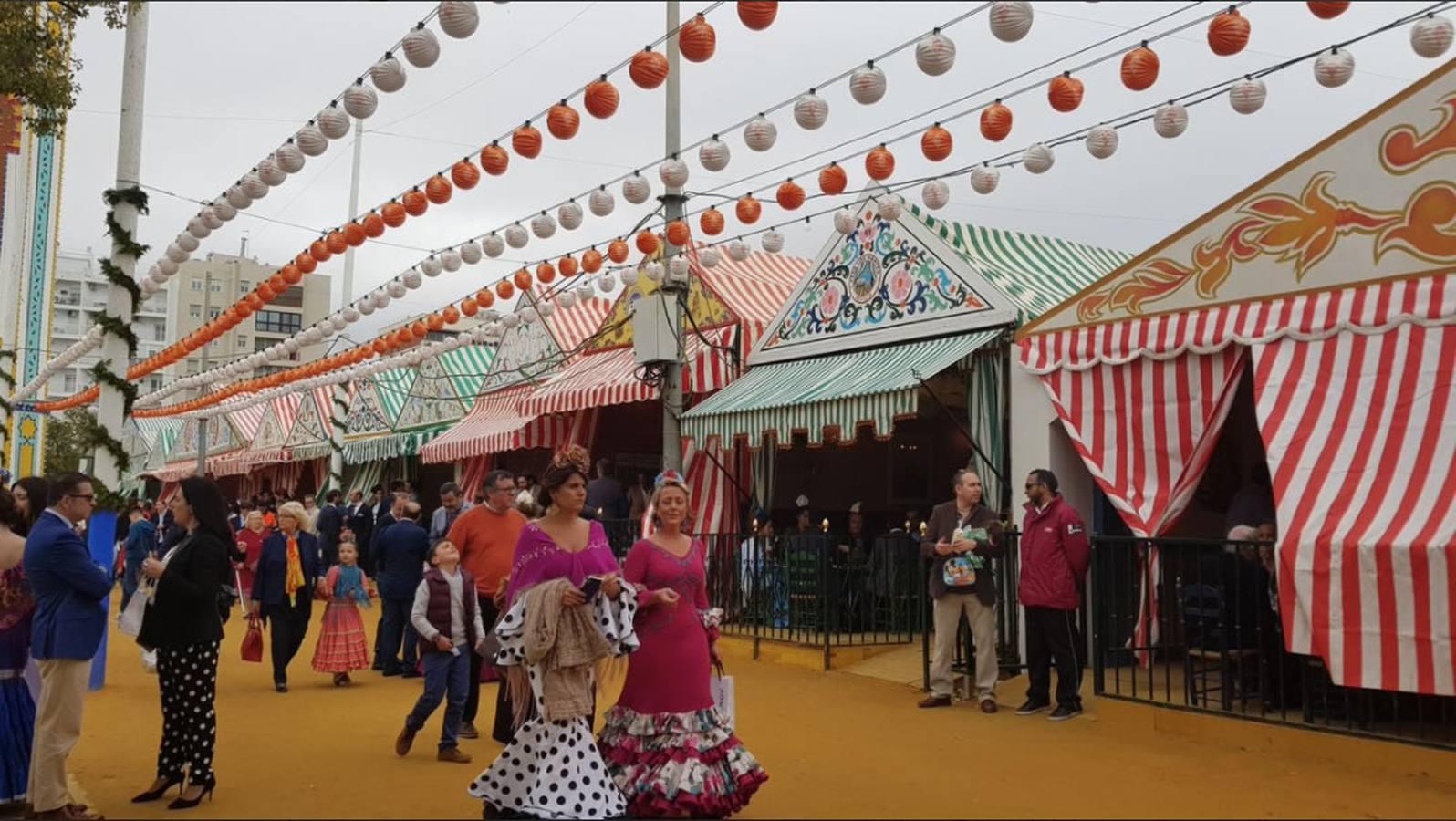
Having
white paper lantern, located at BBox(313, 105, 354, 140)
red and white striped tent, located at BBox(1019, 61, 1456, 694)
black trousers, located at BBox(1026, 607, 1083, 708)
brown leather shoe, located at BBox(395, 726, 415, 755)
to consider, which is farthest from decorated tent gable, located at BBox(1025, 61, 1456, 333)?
white paper lantern, located at BBox(313, 105, 354, 140)

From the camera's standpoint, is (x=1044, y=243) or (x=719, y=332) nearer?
(x=1044, y=243)

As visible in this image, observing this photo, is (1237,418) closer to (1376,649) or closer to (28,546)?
(1376,649)

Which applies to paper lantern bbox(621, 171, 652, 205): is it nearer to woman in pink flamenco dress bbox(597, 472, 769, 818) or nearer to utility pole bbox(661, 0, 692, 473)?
utility pole bbox(661, 0, 692, 473)

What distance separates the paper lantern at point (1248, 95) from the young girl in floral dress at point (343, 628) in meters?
7.92

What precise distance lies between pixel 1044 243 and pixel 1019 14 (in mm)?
5161

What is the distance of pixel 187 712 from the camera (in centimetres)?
557

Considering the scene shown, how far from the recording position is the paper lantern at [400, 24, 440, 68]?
26.3 ft

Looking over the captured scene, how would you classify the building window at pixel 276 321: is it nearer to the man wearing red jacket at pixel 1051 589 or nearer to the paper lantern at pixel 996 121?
the paper lantern at pixel 996 121

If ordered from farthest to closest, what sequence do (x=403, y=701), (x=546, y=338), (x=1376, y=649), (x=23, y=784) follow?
(x=546, y=338) → (x=403, y=701) → (x=1376, y=649) → (x=23, y=784)

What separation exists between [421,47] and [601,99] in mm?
1624

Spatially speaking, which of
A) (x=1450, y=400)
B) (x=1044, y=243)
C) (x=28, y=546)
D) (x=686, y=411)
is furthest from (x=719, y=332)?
(x=28, y=546)

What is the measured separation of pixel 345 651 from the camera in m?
9.69

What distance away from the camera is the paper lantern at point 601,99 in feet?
30.1

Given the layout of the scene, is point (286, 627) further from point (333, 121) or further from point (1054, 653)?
point (1054, 653)
